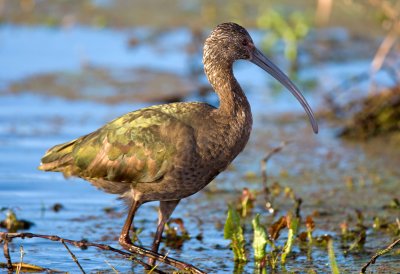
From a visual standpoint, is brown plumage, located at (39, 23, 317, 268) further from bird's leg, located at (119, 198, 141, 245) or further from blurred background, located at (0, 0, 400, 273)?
blurred background, located at (0, 0, 400, 273)

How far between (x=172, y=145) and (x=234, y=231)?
856 millimetres

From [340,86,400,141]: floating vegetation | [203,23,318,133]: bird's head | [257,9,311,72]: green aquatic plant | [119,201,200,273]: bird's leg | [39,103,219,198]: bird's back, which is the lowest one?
[119,201,200,273]: bird's leg

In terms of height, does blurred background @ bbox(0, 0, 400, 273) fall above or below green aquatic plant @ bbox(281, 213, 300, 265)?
above

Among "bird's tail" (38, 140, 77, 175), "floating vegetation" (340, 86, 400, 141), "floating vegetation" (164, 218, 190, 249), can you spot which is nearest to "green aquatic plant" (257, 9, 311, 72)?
"floating vegetation" (340, 86, 400, 141)

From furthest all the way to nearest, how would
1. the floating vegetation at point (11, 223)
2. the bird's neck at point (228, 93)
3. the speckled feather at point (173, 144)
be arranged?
the floating vegetation at point (11, 223)
the bird's neck at point (228, 93)
the speckled feather at point (173, 144)

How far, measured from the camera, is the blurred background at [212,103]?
25.4ft

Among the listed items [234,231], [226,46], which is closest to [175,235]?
[234,231]

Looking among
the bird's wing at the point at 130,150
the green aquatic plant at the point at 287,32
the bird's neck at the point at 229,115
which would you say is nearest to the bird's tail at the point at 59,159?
the bird's wing at the point at 130,150

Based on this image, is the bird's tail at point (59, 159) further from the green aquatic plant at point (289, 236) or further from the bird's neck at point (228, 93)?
the green aquatic plant at point (289, 236)

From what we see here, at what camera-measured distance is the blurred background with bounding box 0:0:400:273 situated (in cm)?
775

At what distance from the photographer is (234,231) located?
692 centimetres

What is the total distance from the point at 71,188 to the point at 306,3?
8701 mm

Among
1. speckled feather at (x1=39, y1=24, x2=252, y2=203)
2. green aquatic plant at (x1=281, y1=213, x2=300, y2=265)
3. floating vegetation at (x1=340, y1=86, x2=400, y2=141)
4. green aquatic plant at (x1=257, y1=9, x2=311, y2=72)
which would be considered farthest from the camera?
green aquatic plant at (x1=257, y1=9, x2=311, y2=72)

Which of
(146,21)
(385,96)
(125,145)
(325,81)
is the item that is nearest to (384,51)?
(385,96)
